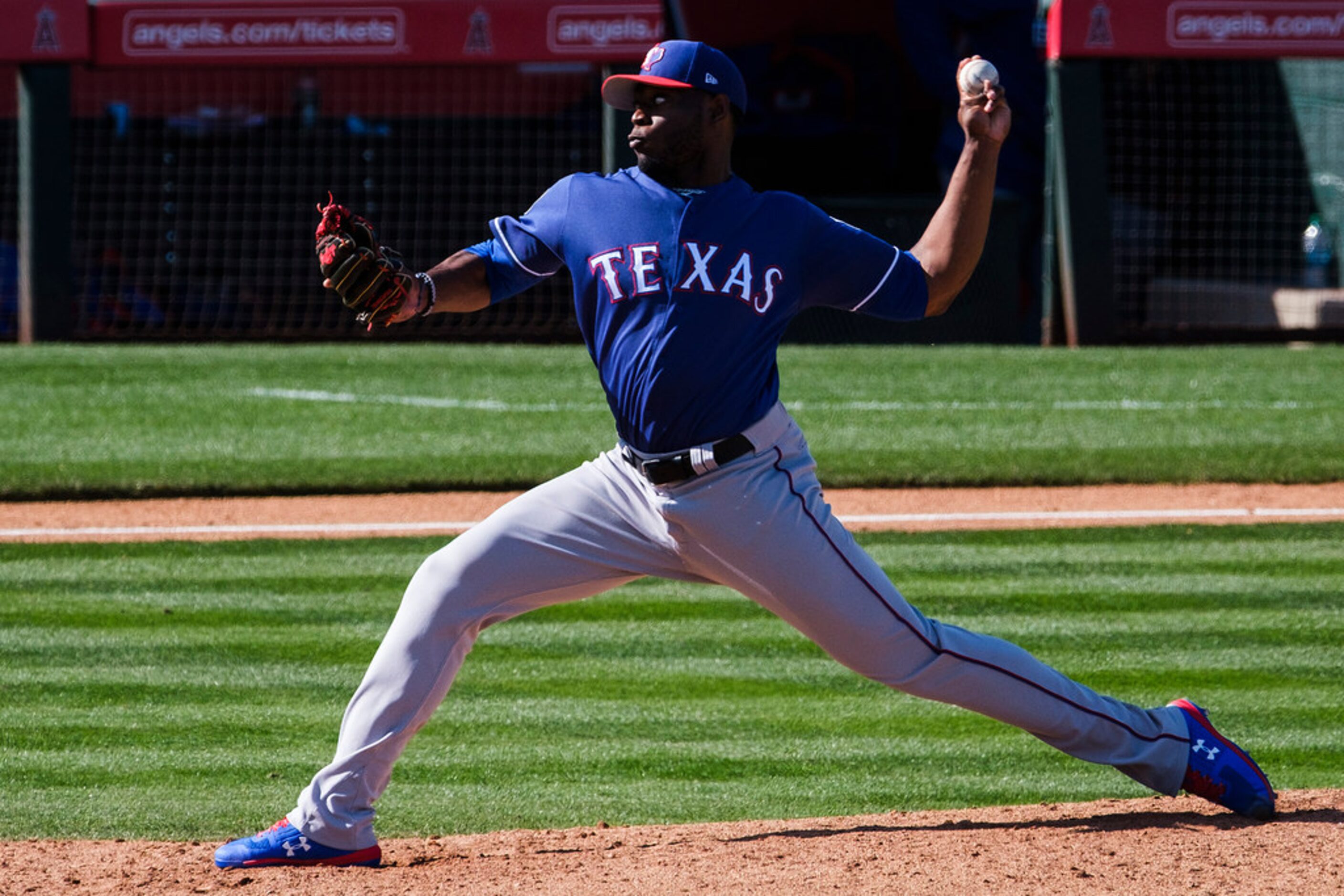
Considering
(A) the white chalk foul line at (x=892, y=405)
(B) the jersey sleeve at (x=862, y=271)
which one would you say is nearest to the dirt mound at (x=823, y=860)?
(B) the jersey sleeve at (x=862, y=271)

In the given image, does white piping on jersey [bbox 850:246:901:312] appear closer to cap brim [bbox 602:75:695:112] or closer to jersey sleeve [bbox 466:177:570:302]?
cap brim [bbox 602:75:695:112]

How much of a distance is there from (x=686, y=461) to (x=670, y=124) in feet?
2.45

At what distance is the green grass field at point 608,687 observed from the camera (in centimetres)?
443

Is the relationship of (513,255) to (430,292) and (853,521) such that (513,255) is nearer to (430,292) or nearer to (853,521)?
(430,292)

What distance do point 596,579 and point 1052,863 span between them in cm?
117

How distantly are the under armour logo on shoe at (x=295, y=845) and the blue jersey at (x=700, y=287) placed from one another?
3.67 ft

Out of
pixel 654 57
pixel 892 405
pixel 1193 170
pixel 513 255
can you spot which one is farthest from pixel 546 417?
pixel 1193 170

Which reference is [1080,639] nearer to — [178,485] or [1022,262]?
[178,485]

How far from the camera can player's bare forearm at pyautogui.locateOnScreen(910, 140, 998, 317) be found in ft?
11.5

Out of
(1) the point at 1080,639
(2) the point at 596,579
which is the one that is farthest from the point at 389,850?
(1) the point at 1080,639

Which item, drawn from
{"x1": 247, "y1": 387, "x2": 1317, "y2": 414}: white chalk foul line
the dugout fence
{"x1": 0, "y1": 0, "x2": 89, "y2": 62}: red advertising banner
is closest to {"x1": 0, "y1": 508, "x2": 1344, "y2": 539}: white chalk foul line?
{"x1": 247, "y1": 387, "x2": 1317, "y2": 414}: white chalk foul line

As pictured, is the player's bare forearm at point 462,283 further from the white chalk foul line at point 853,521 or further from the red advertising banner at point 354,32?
the red advertising banner at point 354,32

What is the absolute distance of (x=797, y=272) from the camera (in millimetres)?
3545

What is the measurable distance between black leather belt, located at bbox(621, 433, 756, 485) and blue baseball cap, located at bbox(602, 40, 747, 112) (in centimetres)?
74
